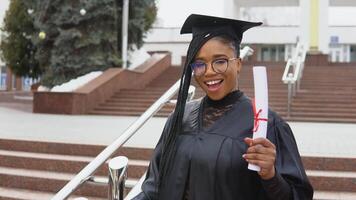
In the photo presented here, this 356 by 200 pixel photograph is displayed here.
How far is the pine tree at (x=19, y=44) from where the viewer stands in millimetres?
17312

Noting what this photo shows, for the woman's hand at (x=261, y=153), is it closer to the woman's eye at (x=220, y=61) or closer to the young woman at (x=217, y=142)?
the young woman at (x=217, y=142)

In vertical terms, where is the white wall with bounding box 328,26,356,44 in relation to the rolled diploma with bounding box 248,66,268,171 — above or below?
above

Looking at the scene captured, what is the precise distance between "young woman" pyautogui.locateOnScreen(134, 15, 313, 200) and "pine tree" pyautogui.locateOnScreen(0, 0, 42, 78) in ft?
52.3

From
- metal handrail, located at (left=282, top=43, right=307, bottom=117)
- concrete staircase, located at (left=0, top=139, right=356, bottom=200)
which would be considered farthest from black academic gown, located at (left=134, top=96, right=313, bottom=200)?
metal handrail, located at (left=282, top=43, right=307, bottom=117)

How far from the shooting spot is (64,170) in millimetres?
5281

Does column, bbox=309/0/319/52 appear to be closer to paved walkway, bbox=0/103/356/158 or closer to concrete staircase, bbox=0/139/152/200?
paved walkway, bbox=0/103/356/158

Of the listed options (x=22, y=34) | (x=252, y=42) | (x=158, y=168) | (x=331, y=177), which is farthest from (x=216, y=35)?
(x=252, y=42)

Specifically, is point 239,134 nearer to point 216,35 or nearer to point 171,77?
point 216,35

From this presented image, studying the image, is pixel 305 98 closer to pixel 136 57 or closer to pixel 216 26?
pixel 136 57

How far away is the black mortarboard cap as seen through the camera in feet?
5.76

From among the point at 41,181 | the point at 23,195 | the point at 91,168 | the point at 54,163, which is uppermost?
the point at 91,168

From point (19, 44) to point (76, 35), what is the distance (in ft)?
18.0

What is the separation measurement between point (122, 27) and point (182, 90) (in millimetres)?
12089

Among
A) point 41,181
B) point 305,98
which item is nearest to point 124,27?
point 305,98
